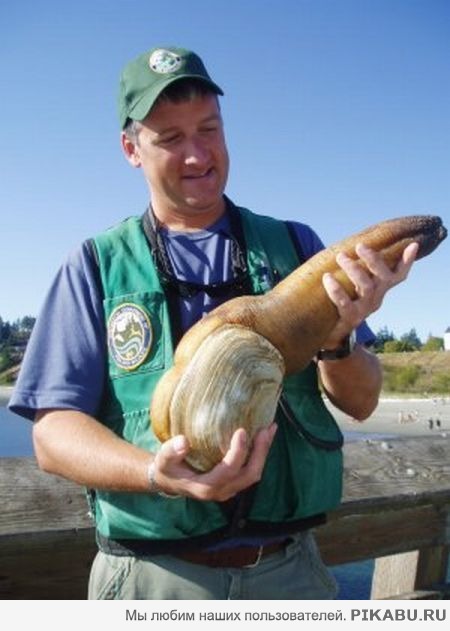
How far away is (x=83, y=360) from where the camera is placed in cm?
254

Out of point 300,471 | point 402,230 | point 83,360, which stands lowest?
point 300,471

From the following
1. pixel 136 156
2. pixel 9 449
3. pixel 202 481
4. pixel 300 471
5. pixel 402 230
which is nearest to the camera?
pixel 202 481

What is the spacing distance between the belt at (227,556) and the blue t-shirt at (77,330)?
0.58 m

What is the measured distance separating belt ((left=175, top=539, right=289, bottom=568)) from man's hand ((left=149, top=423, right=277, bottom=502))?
0.47 meters

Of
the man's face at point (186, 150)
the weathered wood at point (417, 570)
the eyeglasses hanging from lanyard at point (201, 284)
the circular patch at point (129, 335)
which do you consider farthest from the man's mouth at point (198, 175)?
the weathered wood at point (417, 570)

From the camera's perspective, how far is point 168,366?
2.51 metres

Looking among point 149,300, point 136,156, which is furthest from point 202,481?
point 136,156

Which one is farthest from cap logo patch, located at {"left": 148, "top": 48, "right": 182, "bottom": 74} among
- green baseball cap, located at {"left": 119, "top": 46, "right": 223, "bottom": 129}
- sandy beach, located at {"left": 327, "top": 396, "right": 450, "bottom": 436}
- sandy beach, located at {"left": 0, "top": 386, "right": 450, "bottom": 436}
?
sandy beach, located at {"left": 327, "top": 396, "right": 450, "bottom": 436}

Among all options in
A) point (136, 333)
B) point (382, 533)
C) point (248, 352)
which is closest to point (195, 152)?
point (136, 333)

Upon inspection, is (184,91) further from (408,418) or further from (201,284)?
(408,418)

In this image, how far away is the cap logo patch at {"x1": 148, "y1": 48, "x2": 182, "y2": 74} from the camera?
2.72 m

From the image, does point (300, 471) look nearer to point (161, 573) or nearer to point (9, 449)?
point (161, 573)

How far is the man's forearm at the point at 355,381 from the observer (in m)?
2.66
